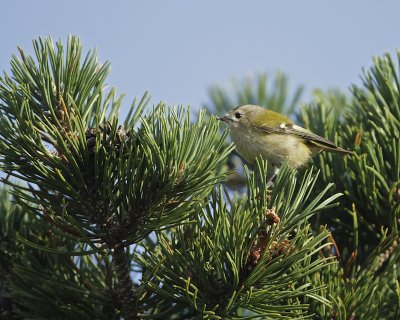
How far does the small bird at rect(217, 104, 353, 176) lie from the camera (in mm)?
3059

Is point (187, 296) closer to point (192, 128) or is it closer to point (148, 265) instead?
point (148, 265)

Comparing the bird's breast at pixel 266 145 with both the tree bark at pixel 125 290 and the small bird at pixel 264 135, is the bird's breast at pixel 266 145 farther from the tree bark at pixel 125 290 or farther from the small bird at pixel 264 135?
the tree bark at pixel 125 290

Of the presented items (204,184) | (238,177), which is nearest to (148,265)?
(204,184)

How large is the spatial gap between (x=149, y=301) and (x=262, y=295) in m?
0.37

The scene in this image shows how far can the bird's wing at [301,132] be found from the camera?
7.77ft

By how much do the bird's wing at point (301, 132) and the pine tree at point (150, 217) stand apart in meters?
0.50

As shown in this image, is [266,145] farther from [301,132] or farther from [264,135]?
[301,132]

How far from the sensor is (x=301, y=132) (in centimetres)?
285

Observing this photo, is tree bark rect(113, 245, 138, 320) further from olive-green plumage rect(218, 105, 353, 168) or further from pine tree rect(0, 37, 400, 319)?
olive-green plumage rect(218, 105, 353, 168)

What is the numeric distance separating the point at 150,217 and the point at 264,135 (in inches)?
71.7

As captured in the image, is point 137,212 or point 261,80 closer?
point 137,212

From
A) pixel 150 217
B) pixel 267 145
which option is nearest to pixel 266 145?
pixel 267 145

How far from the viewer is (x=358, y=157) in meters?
1.92

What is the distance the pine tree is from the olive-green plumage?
1.20m
